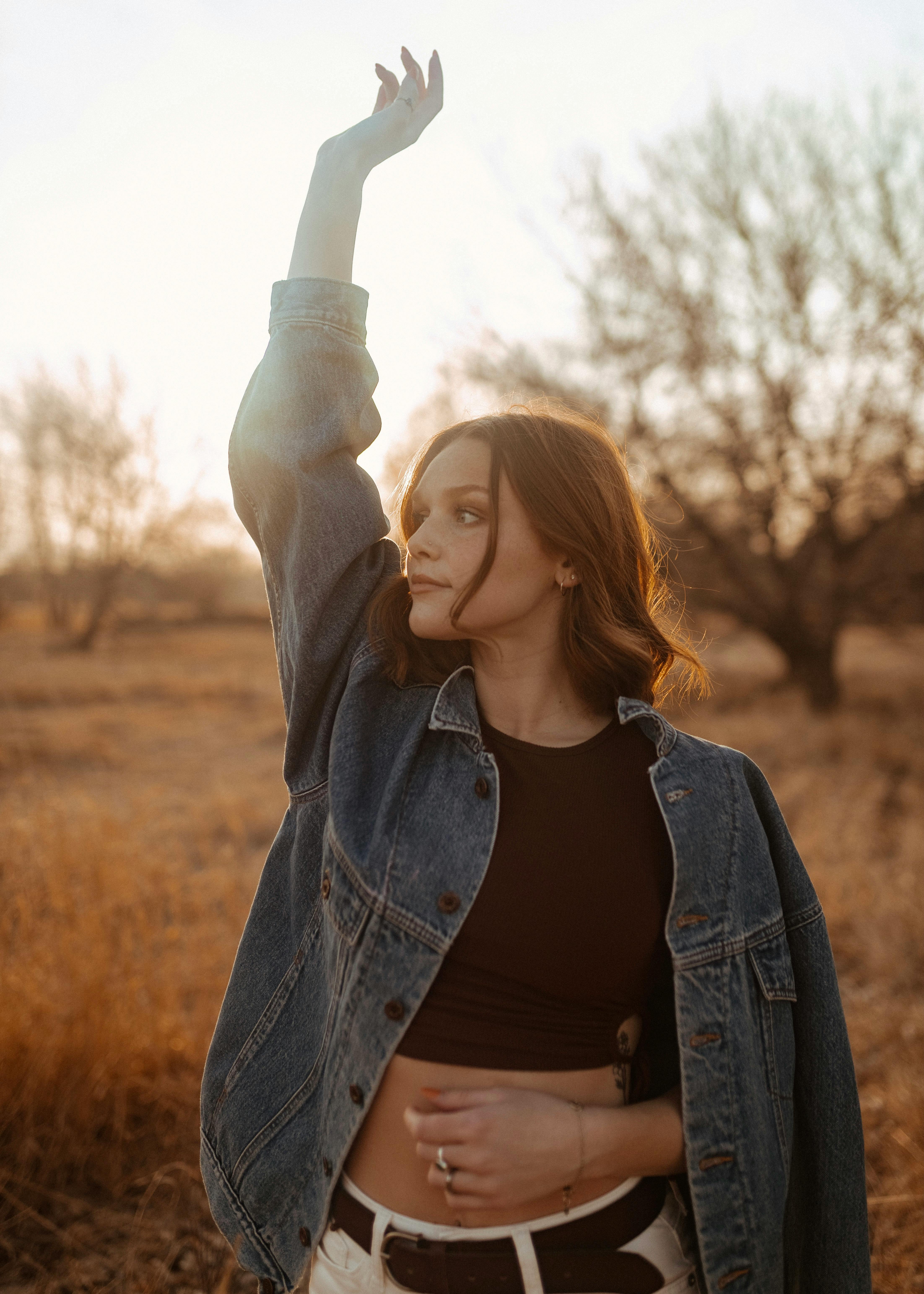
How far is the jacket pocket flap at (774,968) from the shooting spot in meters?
1.44

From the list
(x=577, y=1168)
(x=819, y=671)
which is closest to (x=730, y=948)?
(x=577, y=1168)

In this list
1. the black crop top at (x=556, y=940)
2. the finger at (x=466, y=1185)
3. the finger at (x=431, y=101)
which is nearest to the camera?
the finger at (x=466, y=1185)

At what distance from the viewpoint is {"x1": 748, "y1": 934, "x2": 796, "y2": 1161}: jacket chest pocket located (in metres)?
1.44

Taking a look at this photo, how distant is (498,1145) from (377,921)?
35cm

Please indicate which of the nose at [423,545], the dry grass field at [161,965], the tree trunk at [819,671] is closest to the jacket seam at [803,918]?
the nose at [423,545]

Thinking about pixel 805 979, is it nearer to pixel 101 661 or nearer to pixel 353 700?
pixel 353 700

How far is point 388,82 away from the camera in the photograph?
5.71 ft

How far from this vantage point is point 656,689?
1.78m

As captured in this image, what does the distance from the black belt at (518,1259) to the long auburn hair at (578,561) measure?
0.84 meters

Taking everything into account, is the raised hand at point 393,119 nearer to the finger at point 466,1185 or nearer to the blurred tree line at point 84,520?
the finger at point 466,1185

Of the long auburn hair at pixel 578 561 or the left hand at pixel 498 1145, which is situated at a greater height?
the long auburn hair at pixel 578 561

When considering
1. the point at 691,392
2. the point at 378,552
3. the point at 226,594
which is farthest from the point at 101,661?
the point at 378,552

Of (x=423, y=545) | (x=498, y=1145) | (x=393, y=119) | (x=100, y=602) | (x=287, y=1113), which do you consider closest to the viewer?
(x=498, y=1145)

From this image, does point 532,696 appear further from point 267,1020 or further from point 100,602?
point 100,602
